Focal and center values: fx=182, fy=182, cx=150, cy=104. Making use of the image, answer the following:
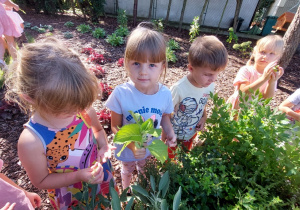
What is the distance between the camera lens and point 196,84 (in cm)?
204

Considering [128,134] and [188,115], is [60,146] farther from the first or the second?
[188,115]

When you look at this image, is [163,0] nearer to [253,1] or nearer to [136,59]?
[253,1]

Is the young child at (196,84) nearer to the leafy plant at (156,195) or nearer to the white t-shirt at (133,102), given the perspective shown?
the white t-shirt at (133,102)

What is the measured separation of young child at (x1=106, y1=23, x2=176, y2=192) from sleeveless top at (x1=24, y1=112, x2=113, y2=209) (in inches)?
10.8

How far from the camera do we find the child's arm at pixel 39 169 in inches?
43.5

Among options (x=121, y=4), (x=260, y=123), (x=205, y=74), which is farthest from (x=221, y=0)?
(x=260, y=123)

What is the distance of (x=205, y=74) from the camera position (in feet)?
6.23

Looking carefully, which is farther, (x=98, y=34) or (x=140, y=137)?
(x=98, y=34)

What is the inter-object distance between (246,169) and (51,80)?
1.28 m

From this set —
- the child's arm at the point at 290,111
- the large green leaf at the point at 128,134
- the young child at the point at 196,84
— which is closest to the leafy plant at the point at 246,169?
the large green leaf at the point at 128,134

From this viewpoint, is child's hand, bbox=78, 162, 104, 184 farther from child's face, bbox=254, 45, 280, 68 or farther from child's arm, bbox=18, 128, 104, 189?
child's face, bbox=254, 45, 280, 68

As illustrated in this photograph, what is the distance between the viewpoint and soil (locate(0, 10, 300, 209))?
251cm

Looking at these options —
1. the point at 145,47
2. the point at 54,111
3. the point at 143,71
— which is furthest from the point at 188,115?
the point at 54,111

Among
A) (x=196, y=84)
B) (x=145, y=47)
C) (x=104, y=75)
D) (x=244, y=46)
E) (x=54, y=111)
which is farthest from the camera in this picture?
(x=244, y=46)
